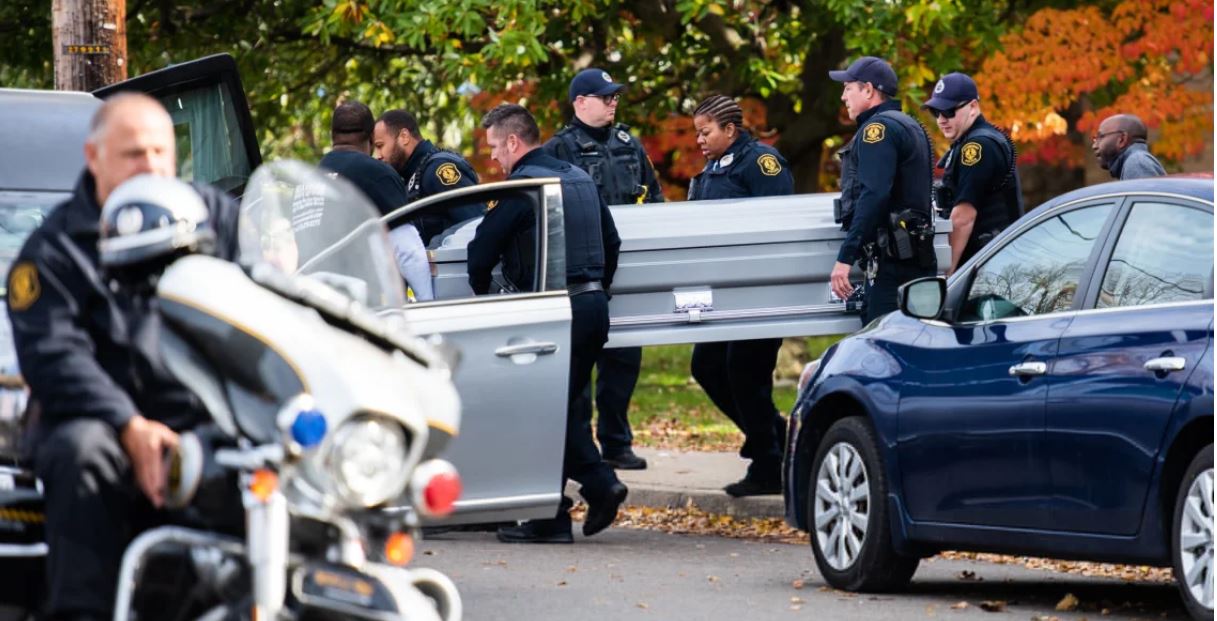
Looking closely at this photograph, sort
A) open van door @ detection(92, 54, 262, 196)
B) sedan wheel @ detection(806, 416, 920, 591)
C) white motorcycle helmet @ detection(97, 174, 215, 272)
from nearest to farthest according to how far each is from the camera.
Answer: white motorcycle helmet @ detection(97, 174, 215, 272) → sedan wheel @ detection(806, 416, 920, 591) → open van door @ detection(92, 54, 262, 196)

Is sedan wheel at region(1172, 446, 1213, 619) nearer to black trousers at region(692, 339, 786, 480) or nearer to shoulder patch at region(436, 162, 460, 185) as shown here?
black trousers at region(692, 339, 786, 480)

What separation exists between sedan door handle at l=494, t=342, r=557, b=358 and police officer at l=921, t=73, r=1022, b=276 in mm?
3509

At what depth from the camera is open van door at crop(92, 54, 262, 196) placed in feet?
33.3

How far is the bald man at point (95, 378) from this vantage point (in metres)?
4.54

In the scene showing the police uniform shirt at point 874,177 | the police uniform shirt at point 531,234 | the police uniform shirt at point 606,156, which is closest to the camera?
the police uniform shirt at point 531,234

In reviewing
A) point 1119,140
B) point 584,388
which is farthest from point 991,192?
point 584,388

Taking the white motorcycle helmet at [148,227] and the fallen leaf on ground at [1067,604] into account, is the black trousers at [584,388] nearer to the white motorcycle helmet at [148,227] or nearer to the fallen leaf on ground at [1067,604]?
the fallen leaf on ground at [1067,604]

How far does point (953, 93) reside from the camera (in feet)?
36.4

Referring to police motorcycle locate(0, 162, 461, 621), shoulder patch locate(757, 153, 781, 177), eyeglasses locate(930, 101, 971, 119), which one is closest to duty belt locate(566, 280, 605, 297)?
shoulder patch locate(757, 153, 781, 177)

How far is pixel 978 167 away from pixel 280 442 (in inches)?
288

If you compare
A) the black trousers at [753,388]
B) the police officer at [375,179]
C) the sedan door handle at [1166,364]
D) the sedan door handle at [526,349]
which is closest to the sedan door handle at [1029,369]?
the sedan door handle at [1166,364]

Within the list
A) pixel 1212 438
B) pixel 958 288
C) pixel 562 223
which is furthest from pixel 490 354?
pixel 1212 438

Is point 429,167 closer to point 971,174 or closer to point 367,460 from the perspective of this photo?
point 971,174

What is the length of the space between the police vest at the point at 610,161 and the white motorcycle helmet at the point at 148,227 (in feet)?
24.2
